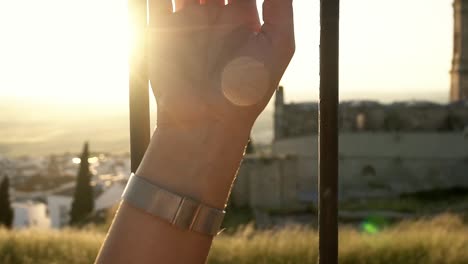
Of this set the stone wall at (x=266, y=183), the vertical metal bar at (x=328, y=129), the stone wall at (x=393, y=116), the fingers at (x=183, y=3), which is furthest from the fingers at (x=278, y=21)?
the stone wall at (x=393, y=116)

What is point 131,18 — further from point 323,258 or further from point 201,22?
point 323,258

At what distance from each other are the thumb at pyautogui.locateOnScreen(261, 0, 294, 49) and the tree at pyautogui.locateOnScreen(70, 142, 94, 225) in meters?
26.1

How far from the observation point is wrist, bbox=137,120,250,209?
128cm

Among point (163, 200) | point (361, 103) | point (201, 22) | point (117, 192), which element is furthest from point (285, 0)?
point (117, 192)

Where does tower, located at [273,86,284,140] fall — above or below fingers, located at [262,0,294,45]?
below

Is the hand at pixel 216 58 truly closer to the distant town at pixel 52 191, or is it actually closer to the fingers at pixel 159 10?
the fingers at pixel 159 10

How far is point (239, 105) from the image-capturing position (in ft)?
4.23

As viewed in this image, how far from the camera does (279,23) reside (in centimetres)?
135

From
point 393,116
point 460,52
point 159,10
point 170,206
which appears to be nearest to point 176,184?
point 170,206

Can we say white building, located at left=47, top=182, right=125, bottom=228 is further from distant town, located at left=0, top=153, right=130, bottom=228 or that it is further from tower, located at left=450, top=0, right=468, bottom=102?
tower, located at left=450, top=0, right=468, bottom=102

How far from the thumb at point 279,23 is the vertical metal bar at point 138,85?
55 cm

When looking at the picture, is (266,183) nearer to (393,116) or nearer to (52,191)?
(393,116)

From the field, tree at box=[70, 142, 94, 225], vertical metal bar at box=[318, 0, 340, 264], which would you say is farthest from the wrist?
tree at box=[70, 142, 94, 225]

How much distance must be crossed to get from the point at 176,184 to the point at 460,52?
38.5m
